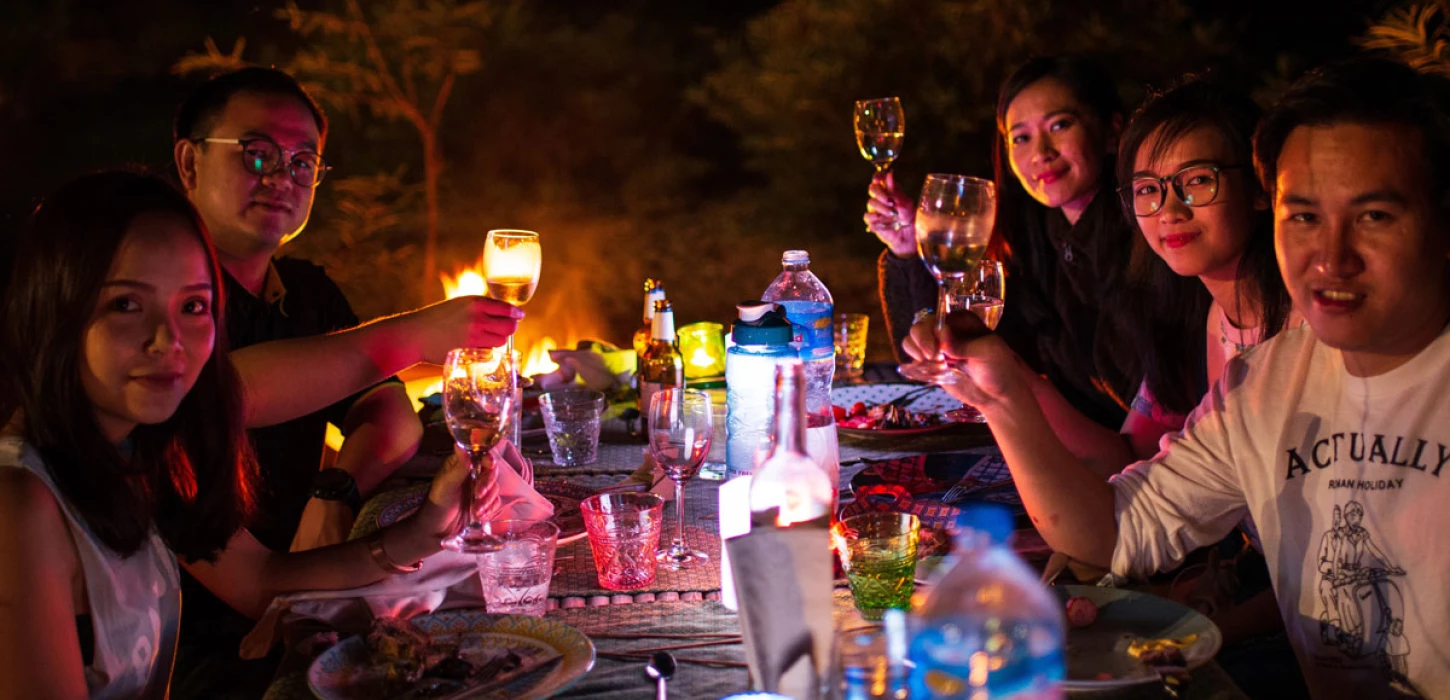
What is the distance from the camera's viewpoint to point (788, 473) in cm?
102

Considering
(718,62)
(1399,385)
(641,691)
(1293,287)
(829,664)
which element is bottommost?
(641,691)

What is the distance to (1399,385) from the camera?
1.40 m

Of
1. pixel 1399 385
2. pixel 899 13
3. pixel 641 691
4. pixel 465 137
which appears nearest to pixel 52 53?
pixel 465 137

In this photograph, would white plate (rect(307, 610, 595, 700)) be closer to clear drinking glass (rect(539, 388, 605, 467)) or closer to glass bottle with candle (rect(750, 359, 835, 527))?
glass bottle with candle (rect(750, 359, 835, 527))

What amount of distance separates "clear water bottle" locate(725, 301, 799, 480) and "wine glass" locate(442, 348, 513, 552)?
0.56 meters

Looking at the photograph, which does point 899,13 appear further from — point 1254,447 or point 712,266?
point 1254,447

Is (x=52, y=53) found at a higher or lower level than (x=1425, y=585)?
higher

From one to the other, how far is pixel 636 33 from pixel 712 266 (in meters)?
1.27

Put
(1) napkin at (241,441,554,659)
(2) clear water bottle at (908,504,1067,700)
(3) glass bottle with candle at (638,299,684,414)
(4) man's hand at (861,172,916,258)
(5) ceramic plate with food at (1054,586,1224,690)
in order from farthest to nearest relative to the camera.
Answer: (4) man's hand at (861,172,916,258), (3) glass bottle with candle at (638,299,684,414), (1) napkin at (241,441,554,659), (5) ceramic plate with food at (1054,586,1224,690), (2) clear water bottle at (908,504,1067,700)

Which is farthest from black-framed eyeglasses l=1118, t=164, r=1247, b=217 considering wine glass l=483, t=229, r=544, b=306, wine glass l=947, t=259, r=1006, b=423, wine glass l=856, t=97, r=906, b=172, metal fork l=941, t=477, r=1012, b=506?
wine glass l=483, t=229, r=544, b=306

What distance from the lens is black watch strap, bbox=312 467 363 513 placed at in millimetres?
1905

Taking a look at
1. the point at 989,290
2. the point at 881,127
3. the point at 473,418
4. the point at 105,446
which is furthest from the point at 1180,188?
the point at 105,446

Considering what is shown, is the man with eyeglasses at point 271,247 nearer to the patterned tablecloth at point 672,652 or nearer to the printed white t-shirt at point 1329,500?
the patterned tablecloth at point 672,652

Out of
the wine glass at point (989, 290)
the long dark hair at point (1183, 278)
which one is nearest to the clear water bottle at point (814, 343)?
the wine glass at point (989, 290)
